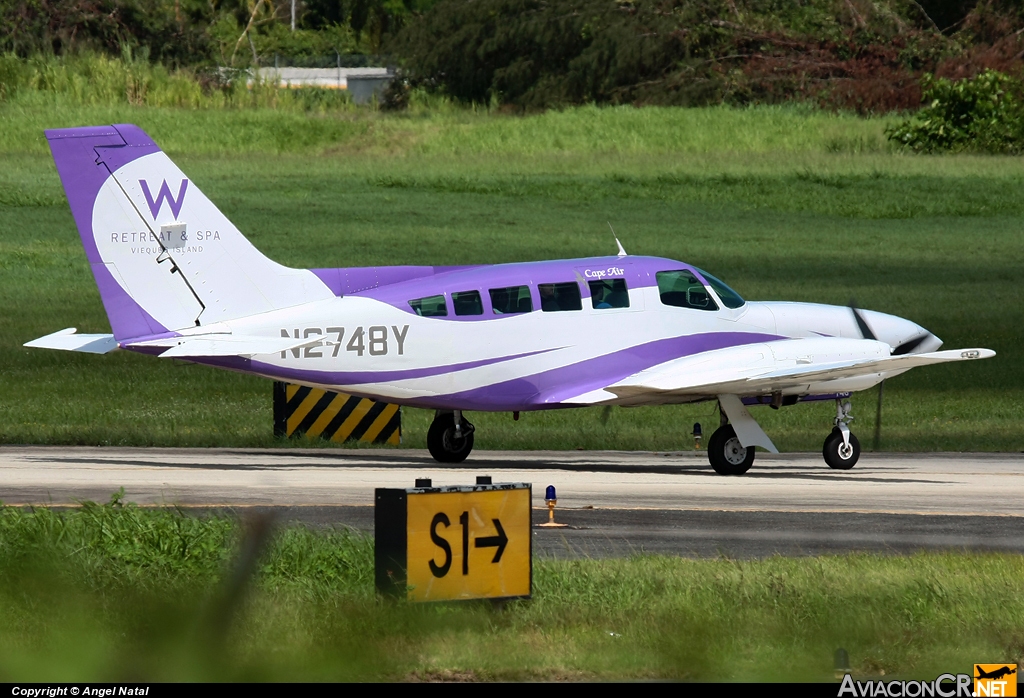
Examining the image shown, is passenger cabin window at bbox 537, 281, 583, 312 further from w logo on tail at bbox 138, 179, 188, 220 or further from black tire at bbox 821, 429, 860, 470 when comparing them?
w logo on tail at bbox 138, 179, 188, 220

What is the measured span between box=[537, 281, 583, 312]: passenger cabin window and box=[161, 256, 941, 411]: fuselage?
0.04 ft

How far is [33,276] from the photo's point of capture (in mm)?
43531

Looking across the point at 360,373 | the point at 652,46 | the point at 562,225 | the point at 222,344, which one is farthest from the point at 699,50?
the point at 222,344

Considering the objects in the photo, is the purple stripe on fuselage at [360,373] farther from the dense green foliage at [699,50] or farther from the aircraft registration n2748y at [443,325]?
the dense green foliage at [699,50]

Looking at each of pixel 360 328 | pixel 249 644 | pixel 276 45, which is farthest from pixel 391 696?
pixel 276 45

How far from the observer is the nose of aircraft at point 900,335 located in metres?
20.2

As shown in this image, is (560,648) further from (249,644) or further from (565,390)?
(565,390)

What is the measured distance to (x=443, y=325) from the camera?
725 inches

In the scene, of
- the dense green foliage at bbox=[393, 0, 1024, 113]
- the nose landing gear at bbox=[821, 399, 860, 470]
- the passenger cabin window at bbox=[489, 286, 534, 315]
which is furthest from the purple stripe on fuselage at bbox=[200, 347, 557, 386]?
the dense green foliage at bbox=[393, 0, 1024, 113]

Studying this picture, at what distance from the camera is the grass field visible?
25.4 metres

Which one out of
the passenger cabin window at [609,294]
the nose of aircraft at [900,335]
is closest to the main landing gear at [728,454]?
the passenger cabin window at [609,294]

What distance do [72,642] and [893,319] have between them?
58.8 ft

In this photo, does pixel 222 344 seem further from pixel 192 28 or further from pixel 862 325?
pixel 192 28

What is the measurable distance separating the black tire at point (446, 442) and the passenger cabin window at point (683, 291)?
10.0 ft
